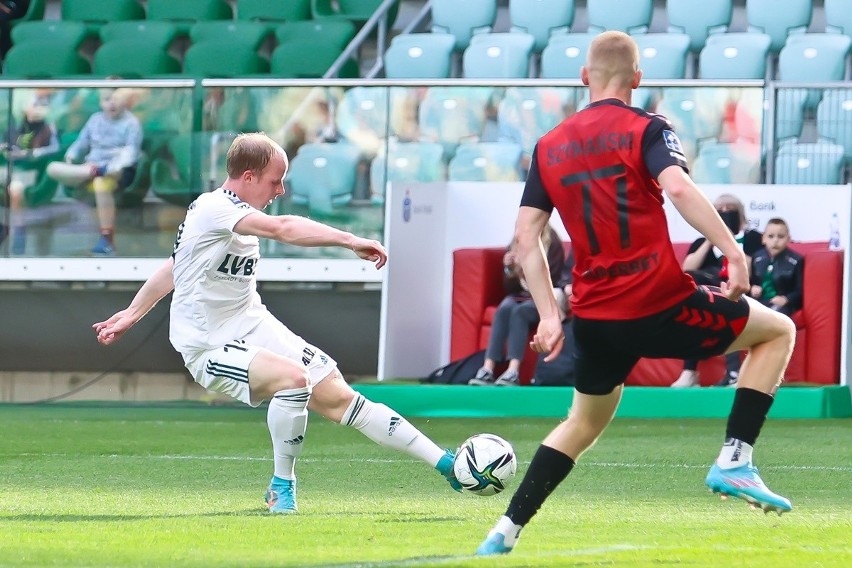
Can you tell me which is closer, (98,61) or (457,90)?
(457,90)

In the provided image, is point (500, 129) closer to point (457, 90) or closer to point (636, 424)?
point (457, 90)

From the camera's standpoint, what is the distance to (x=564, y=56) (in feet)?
49.6

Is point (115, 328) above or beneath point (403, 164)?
beneath

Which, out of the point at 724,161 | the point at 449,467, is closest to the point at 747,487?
the point at 449,467

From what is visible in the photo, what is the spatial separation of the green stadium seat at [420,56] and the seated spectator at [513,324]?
4.16 metres

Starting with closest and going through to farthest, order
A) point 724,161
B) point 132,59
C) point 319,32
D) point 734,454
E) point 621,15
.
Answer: point 734,454, point 724,161, point 621,15, point 319,32, point 132,59

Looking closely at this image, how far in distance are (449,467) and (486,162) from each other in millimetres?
7515

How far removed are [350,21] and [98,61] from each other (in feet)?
9.24

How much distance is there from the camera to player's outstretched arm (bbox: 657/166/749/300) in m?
4.07

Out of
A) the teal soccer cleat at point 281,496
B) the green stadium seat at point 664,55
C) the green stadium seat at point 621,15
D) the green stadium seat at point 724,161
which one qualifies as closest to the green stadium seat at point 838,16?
the green stadium seat at point 664,55

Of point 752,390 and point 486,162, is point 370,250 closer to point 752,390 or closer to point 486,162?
point 752,390

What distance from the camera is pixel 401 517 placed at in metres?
5.30

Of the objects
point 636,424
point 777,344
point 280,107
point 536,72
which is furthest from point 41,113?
point 777,344

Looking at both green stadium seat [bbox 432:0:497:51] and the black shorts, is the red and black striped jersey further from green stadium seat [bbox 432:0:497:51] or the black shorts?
green stadium seat [bbox 432:0:497:51]
